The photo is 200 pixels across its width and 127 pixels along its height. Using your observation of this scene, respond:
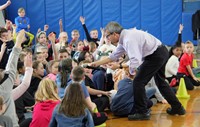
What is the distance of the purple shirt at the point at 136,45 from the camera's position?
4.51m

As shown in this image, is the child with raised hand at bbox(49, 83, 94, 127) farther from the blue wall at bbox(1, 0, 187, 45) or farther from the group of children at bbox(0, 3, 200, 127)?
the blue wall at bbox(1, 0, 187, 45)

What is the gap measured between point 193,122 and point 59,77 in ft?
5.90

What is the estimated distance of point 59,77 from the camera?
467 centimetres

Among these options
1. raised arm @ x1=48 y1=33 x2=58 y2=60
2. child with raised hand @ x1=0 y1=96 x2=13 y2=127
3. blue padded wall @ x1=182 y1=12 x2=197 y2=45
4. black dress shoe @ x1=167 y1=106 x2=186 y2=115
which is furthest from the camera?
blue padded wall @ x1=182 y1=12 x2=197 y2=45

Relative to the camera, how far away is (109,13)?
14.2 meters

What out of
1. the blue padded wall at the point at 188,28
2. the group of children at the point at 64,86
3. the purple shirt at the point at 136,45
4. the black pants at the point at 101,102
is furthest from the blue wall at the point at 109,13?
the purple shirt at the point at 136,45

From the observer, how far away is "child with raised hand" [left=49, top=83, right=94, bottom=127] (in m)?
3.44

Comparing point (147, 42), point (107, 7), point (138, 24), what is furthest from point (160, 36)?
point (147, 42)

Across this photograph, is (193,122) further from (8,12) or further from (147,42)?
(8,12)

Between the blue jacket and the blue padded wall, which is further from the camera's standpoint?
the blue padded wall

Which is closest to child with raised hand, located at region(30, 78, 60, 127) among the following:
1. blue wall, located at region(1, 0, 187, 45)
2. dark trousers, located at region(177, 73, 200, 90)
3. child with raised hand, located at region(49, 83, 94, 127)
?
child with raised hand, located at region(49, 83, 94, 127)

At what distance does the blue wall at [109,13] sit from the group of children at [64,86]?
5.34 m

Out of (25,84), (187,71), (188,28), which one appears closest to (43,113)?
(25,84)

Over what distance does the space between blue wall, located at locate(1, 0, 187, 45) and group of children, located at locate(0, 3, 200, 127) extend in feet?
17.5
